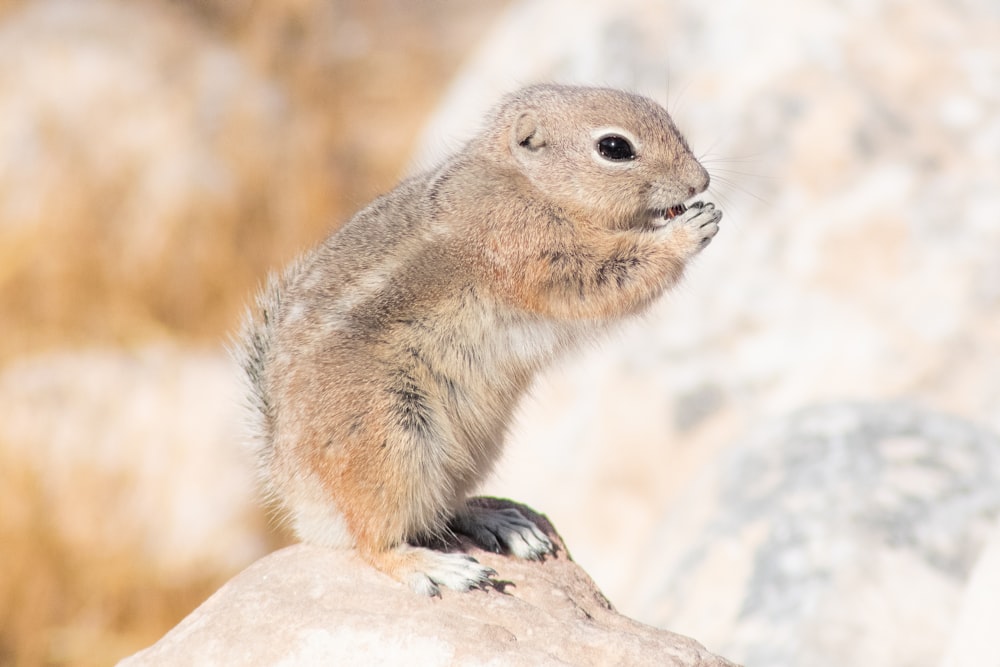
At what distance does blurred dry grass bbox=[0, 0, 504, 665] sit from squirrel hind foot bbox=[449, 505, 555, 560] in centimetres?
534

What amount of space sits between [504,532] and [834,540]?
1462mm

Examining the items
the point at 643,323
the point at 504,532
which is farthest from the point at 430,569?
the point at 643,323

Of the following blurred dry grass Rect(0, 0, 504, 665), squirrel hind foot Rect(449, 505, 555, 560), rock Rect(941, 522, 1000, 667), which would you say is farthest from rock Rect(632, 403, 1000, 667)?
blurred dry grass Rect(0, 0, 504, 665)

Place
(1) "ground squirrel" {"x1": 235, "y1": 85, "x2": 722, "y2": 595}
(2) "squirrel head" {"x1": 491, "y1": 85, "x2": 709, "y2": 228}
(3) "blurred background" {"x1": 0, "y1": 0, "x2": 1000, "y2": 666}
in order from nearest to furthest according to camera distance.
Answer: (1) "ground squirrel" {"x1": 235, "y1": 85, "x2": 722, "y2": 595} → (2) "squirrel head" {"x1": 491, "y1": 85, "x2": 709, "y2": 228} → (3) "blurred background" {"x1": 0, "y1": 0, "x2": 1000, "y2": 666}

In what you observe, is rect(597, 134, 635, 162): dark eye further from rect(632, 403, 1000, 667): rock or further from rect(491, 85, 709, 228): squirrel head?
rect(632, 403, 1000, 667): rock

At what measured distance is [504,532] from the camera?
4727 millimetres

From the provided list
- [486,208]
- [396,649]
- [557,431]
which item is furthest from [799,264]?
[396,649]

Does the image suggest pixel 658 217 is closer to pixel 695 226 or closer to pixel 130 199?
pixel 695 226

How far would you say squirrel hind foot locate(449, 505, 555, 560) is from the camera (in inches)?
184

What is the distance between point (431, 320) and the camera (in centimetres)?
444

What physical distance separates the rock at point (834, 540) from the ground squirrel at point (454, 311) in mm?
1068

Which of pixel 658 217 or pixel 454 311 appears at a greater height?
pixel 658 217

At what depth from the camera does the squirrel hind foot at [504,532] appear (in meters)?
4.68

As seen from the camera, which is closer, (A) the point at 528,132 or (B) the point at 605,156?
(B) the point at 605,156
